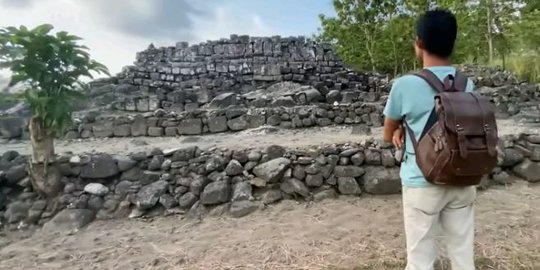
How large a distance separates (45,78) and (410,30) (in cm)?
1536

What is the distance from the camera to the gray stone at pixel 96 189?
14.6 ft

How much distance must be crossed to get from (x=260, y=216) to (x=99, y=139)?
4526 millimetres

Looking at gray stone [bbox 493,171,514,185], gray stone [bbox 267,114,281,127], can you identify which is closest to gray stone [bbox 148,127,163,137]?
gray stone [bbox 267,114,281,127]

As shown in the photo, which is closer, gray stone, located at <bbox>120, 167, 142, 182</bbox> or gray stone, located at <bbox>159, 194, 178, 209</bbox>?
gray stone, located at <bbox>159, 194, 178, 209</bbox>

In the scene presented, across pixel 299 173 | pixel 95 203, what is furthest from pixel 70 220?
pixel 299 173

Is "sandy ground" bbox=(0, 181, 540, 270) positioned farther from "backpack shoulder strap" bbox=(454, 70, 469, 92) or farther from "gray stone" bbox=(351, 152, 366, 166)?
"backpack shoulder strap" bbox=(454, 70, 469, 92)

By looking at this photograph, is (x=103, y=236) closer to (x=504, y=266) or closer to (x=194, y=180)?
(x=194, y=180)

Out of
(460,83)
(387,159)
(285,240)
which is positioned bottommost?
(285,240)

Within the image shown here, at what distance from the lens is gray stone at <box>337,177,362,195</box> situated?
177 inches

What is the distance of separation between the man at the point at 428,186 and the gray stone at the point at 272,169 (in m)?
2.59

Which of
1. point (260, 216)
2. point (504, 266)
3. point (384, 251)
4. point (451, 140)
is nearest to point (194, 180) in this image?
point (260, 216)

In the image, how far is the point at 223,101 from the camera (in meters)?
8.75

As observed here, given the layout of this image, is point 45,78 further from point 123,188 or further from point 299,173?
point 299,173

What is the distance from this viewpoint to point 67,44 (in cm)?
411
